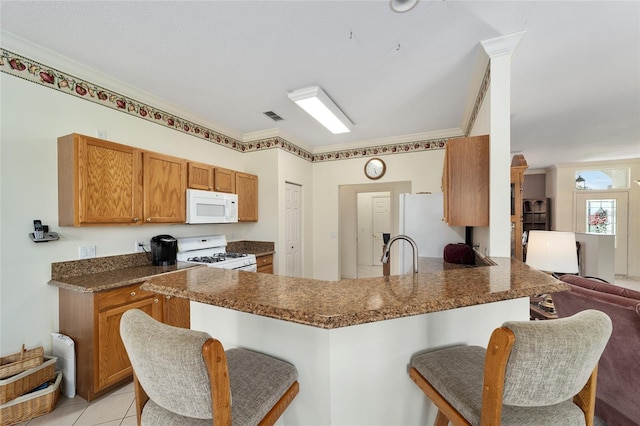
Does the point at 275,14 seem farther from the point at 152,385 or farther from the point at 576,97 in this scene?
the point at 576,97

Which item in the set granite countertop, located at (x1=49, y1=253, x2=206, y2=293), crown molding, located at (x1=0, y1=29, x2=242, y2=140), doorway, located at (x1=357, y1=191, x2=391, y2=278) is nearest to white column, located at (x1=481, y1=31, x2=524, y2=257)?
granite countertop, located at (x1=49, y1=253, x2=206, y2=293)

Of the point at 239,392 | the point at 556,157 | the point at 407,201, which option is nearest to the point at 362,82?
the point at 407,201

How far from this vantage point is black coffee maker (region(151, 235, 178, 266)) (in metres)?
2.66

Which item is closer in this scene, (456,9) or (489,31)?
(456,9)

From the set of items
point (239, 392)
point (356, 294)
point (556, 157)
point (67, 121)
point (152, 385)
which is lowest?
point (239, 392)

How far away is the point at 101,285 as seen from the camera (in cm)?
189

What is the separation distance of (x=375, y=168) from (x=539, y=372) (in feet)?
12.7

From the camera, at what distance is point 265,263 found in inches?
146

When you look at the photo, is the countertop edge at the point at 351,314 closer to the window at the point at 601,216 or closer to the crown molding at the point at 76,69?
the crown molding at the point at 76,69

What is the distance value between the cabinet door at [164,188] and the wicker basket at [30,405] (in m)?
1.37

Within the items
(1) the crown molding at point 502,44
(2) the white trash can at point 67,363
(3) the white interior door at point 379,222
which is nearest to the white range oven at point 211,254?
(2) the white trash can at point 67,363

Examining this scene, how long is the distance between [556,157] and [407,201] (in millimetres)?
4818

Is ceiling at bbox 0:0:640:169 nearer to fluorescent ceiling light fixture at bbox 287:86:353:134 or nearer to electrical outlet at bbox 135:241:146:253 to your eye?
fluorescent ceiling light fixture at bbox 287:86:353:134

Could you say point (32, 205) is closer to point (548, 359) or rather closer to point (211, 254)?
point (211, 254)
